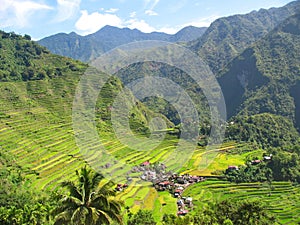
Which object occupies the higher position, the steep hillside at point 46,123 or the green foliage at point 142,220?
the steep hillside at point 46,123

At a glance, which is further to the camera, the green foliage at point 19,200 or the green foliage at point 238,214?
the green foliage at point 19,200

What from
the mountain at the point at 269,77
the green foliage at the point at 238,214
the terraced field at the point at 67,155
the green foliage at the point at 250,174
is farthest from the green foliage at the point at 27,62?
the mountain at the point at 269,77

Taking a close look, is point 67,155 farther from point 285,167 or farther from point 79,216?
point 79,216

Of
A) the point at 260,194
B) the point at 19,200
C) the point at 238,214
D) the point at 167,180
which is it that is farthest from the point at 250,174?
the point at 19,200

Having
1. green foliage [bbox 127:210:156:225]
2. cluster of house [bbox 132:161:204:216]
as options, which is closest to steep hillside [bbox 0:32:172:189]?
cluster of house [bbox 132:161:204:216]

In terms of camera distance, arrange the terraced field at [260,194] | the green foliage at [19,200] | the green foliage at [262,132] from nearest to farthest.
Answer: the green foliage at [19,200], the terraced field at [260,194], the green foliage at [262,132]

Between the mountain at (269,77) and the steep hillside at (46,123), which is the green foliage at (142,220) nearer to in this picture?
the steep hillside at (46,123)
